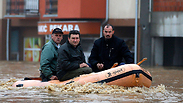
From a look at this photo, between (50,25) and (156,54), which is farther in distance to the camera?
(50,25)

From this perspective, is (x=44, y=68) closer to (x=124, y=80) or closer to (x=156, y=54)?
(x=124, y=80)

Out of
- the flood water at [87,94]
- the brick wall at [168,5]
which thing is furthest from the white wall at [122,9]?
the flood water at [87,94]

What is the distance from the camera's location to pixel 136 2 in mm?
21812

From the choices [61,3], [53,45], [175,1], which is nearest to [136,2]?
[175,1]

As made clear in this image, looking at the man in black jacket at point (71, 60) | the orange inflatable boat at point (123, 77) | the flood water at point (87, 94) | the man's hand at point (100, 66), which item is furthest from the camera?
the man's hand at point (100, 66)

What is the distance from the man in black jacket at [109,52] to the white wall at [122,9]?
1340 centimetres

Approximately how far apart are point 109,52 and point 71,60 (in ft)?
4.62

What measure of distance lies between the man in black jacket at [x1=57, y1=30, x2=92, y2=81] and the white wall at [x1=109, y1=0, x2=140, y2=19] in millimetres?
14543

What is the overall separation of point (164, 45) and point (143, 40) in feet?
5.54

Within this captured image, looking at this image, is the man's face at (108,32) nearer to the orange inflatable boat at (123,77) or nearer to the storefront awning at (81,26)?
the orange inflatable boat at (123,77)

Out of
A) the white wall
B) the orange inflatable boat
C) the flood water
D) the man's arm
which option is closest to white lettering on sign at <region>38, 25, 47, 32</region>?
the white wall

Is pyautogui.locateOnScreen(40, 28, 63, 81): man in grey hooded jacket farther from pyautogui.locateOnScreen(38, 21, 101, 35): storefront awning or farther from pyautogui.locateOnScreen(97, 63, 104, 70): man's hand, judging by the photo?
pyautogui.locateOnScreen(38, 21, 101, 35): storefront awning

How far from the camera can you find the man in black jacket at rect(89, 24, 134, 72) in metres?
9.13

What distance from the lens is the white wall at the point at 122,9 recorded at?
2244cm
